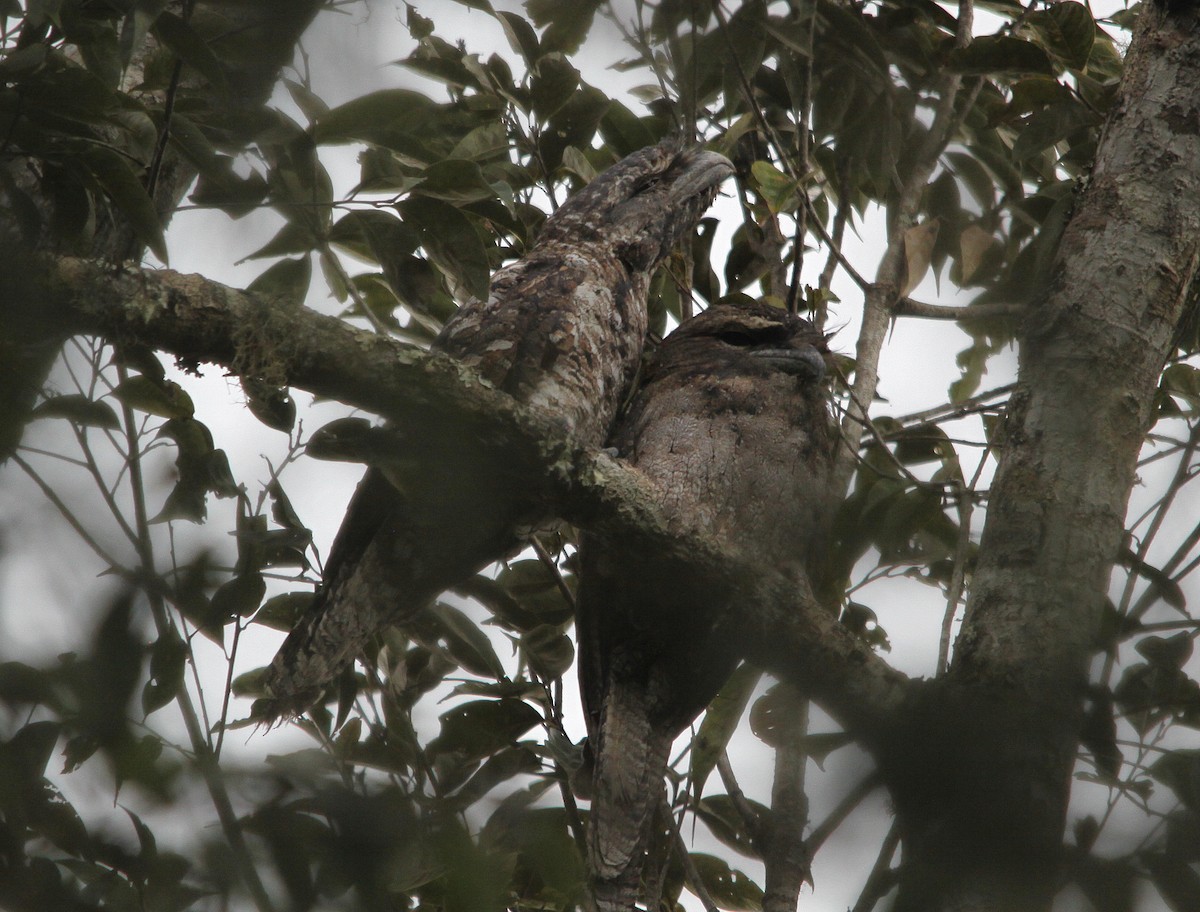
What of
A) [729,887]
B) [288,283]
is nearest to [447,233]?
[288,283]

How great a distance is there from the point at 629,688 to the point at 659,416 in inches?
30.7

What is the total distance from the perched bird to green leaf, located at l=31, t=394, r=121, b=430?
0.41 m

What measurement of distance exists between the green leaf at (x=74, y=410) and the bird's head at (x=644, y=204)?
270 cm

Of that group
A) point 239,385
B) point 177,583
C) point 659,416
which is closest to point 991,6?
point 659,416

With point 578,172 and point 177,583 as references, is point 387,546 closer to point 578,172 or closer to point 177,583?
point 578,172

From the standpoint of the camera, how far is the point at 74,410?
0.73 m

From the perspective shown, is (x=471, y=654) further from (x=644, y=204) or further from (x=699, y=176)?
(x=699, y=176)

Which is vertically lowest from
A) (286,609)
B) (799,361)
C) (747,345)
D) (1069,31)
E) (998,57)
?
(286,609)

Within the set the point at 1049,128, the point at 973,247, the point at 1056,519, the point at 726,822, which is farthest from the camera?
the point at 726,822

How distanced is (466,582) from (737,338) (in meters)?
1.21

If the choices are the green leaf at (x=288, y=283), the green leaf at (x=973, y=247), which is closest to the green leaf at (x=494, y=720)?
the green leaf at (x=288, y=283)

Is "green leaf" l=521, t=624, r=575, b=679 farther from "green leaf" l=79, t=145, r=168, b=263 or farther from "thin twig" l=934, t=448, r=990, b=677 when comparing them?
"green leaf" l=79, t=145, r=168, b=263

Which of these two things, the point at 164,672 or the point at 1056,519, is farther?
the point at 1056,519

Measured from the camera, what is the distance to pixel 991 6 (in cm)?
295
